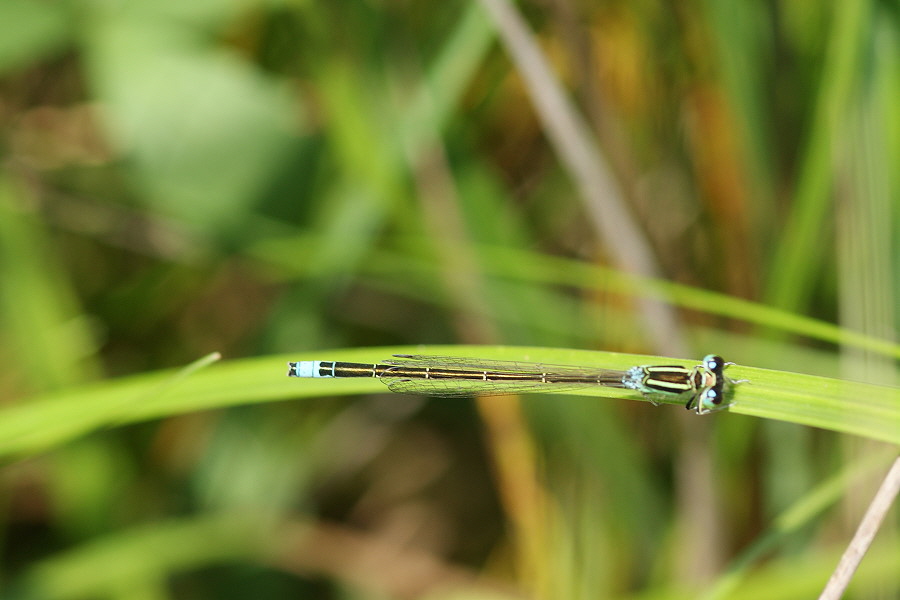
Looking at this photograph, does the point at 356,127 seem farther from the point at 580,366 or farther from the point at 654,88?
the point at 580,366

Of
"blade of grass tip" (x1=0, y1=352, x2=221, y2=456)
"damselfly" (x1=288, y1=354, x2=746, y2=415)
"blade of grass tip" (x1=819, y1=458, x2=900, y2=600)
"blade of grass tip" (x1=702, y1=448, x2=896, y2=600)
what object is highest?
"damselfly" (x1=288, y1=354, x2=746, y2=415)

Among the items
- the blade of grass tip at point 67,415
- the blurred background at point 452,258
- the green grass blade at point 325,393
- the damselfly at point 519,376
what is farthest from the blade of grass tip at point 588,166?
the blade of grass tip at point 67,415

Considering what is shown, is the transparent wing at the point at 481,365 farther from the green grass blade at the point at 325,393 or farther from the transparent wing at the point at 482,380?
the green grass blade at the point at 325,393

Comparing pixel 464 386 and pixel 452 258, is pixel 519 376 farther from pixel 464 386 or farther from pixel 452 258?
pixel 452 258

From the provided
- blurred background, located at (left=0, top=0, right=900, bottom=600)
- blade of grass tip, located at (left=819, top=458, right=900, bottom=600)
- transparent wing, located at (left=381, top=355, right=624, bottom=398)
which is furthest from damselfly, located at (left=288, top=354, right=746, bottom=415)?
blade of grass tip, located at (left=819, top=458, right=900, bottom=600)

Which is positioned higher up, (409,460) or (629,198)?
(629,198)

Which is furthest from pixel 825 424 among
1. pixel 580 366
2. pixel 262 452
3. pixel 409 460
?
pixel 409 460

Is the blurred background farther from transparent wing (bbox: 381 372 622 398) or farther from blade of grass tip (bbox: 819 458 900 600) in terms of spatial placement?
blade of grass tip (bbox: 819 458 900 600)
